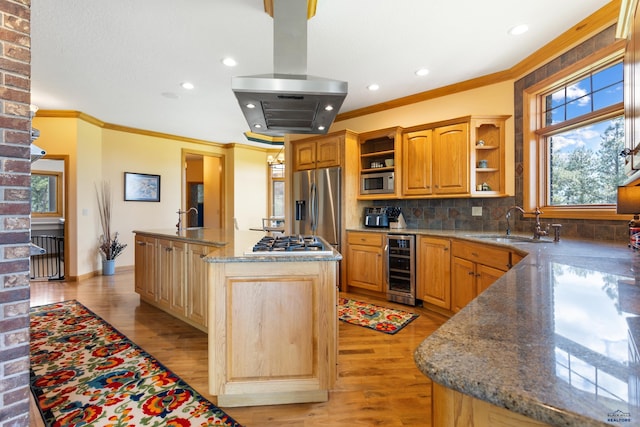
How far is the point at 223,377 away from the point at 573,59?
3.70m

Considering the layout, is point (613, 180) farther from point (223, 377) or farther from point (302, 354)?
point (223, 377)

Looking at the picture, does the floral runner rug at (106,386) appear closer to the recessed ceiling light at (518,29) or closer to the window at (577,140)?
the window at (577,140)

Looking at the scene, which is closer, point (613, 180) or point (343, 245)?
point (613, 180)

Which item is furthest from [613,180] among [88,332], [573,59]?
[88,332]

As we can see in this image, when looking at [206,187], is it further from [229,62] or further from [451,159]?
[451,159]

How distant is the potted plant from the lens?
506 cm

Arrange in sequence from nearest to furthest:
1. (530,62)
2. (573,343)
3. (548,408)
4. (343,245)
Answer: (548,408)
(573,343)
(530,62)
(343,245)

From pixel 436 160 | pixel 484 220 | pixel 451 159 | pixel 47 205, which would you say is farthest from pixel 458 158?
pixel 47 205

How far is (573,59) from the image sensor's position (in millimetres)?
2637

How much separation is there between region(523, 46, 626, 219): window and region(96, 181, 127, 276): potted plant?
6062mm

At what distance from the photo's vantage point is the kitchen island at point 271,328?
170cm

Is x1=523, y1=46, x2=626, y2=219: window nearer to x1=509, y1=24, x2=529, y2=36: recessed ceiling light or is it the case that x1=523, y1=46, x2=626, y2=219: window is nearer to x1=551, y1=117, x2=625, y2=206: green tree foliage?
x1=551, y1=117, x2=625, y2=206: green tree foliage

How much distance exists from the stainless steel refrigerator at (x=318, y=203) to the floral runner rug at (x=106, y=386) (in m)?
2.45

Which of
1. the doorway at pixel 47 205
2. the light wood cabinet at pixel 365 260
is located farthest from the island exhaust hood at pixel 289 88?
the doorway at pixel 47 205
